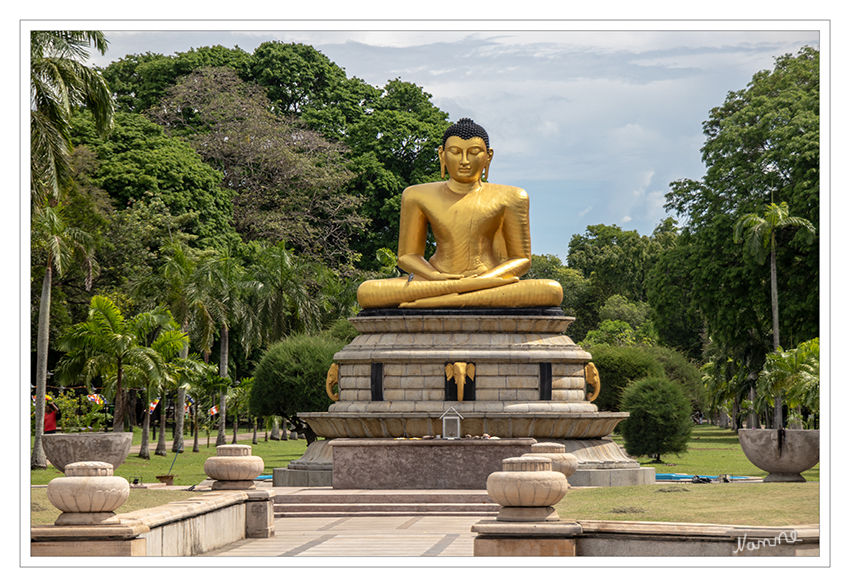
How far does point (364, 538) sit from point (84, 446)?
761 cm

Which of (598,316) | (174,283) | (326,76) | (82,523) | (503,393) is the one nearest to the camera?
(82,523)

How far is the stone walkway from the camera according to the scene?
11.9 metres

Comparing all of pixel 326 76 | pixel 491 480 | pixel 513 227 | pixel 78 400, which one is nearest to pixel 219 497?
pixel 491 480

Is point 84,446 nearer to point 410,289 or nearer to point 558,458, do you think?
point 410,289

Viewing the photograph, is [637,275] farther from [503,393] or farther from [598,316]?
[503,393]

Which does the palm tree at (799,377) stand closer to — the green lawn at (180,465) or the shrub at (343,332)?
the green lawn at (180,465)

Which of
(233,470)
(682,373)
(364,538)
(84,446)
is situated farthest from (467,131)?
(682,373)

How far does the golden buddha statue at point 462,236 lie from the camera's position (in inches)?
869

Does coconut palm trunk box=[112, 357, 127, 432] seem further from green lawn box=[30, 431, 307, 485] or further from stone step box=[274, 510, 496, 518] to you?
stone step box=[274, 510, 496, 518]

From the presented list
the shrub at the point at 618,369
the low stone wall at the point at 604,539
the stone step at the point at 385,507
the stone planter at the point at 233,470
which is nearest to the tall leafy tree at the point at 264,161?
the shrub at the point at 618,369

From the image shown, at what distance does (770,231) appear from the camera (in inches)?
1193
